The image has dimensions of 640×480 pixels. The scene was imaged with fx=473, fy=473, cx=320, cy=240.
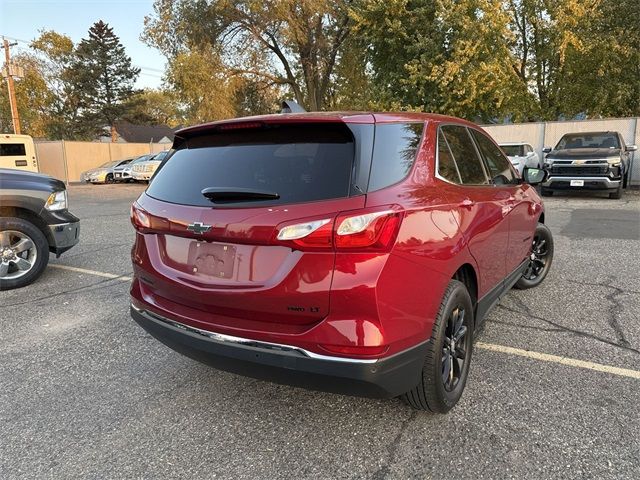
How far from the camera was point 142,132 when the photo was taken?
5972cm

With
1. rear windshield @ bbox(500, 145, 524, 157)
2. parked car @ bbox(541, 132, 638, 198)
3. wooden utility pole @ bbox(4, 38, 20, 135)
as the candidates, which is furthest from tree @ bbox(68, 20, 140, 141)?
parked car @ bbox(541, 132, 638, 198)

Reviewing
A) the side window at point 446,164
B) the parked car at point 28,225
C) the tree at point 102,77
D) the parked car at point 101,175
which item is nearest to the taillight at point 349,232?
the side window at point 446,164

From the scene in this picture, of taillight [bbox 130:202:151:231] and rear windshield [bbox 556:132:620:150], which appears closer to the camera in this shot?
taillight [bbox 130:202:151:231]

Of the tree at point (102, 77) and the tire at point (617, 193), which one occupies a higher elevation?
the tree at point (102, 77)

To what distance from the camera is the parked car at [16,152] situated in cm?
1859

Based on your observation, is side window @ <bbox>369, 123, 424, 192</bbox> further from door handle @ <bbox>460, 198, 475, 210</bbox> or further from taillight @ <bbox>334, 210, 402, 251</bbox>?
door handle @ <bbox>460, 198, 475, 210</bbox>

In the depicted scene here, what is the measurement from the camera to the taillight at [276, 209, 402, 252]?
6.78 ft

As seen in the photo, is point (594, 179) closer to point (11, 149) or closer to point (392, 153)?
point (392, 153)

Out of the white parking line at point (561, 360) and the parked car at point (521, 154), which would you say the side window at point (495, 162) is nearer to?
the white parking line at point (561, 360)

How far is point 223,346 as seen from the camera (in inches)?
92.2

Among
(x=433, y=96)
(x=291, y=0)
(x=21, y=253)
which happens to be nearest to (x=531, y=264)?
(x=21, y=253)

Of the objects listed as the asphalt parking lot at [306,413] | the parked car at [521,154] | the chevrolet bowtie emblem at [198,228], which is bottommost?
the asphalt parking lot at [306,413]

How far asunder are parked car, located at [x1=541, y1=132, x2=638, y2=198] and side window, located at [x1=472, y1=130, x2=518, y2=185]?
10.5 metres

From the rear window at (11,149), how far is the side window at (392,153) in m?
20.8
